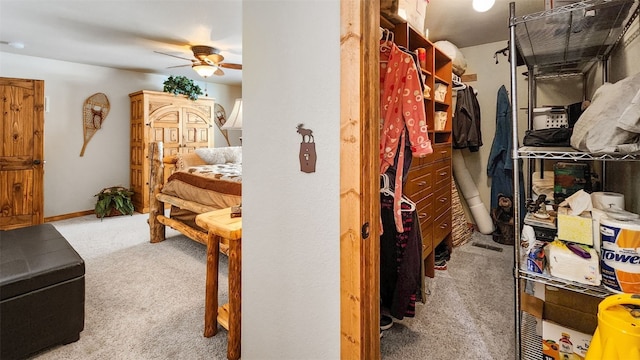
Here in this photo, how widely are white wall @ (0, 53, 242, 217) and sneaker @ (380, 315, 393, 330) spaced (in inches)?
200

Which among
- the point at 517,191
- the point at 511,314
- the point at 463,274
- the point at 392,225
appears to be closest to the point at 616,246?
the point at 517,191

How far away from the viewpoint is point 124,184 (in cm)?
521

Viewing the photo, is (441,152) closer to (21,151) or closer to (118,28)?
(118,28)

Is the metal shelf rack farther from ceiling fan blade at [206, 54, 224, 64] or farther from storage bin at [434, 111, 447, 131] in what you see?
ceiling fan blade at [206, 54, 224, 64]

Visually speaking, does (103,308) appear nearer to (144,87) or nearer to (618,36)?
(618,36)

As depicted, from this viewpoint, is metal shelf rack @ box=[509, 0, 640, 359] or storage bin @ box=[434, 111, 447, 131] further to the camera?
storage bin @ box=[434, 111, 447, 131]

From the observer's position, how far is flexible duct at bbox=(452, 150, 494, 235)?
368 cm

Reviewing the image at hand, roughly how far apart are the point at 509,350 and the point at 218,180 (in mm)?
2659

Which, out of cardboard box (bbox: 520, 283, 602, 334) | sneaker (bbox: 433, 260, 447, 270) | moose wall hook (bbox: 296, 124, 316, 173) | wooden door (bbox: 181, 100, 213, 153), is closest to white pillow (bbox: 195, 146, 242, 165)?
wooden door (bbox: 181, 100, 213, 153)

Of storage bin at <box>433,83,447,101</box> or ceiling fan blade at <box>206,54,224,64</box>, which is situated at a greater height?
ceiling fan blade at <box>206,54,224,64</box>

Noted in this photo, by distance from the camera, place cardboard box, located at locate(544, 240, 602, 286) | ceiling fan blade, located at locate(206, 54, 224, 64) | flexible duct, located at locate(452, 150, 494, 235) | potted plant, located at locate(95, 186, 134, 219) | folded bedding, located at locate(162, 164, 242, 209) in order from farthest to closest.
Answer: potted plant, located at locate(95, 186, 134, 219) < ceiling fan blade, located at locate(206, 54, 224, 64) < flexible duct, located at locate(452, 150, 494, 235) < folded bedding, located at locate(162, 164, 242, 209) < cardboard box, located at locate(544, 240, 602, 286)

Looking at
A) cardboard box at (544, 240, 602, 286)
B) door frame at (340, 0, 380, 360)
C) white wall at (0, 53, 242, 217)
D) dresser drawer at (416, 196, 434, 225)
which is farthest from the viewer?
white wall at (0, 53, 242, 217)

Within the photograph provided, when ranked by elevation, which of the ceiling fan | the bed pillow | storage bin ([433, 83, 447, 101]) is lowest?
the bed pillow

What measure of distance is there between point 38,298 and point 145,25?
269 centimetres
